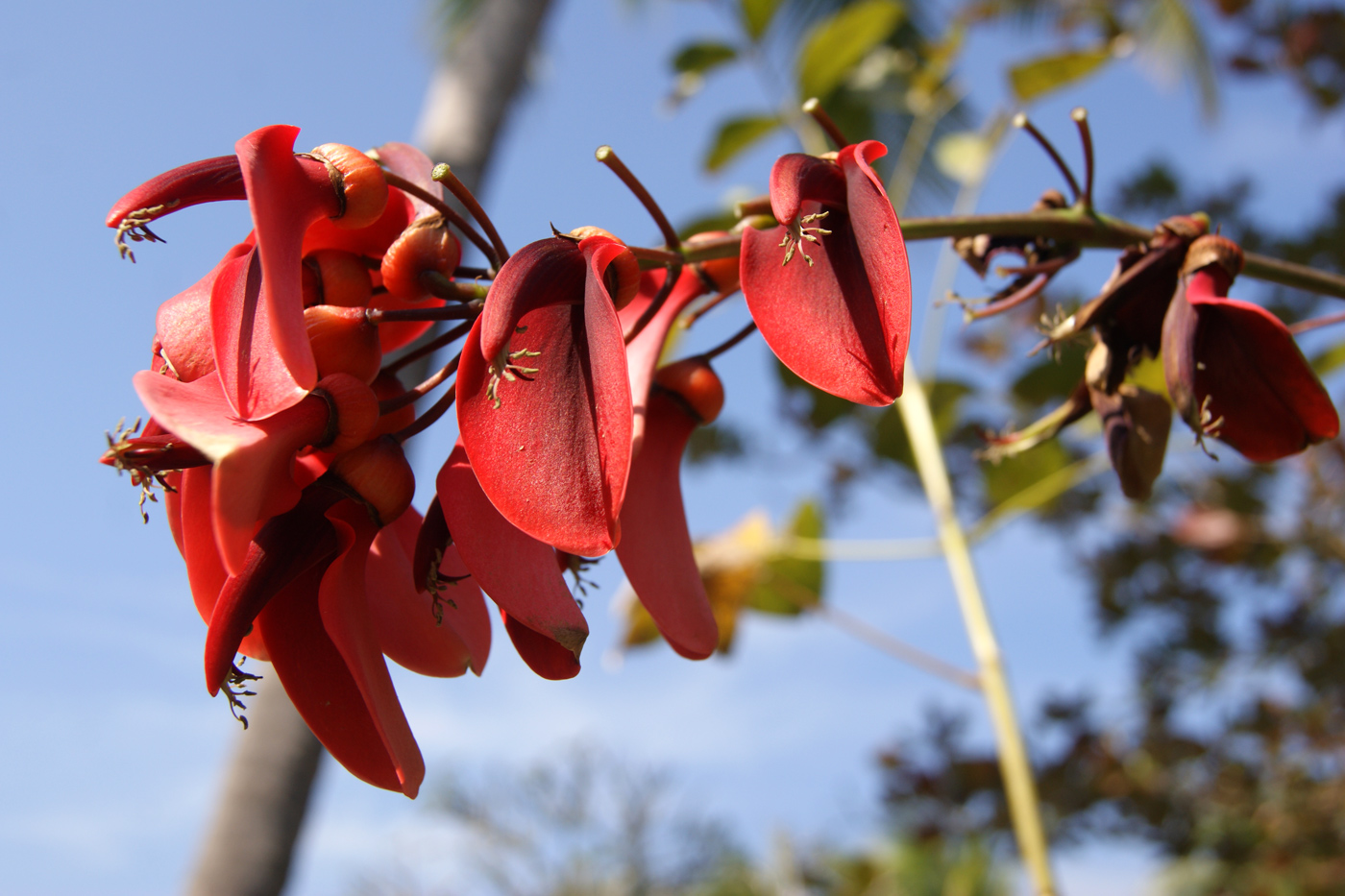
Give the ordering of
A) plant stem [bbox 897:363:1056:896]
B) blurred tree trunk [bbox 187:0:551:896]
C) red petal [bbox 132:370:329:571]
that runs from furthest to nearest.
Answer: blurred tree trunk [bbox 187:0:551:896], plant stem [bbox 897:363:1056:896], red petal [bbox 132:370:329:571]

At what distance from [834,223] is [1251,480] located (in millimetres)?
3007

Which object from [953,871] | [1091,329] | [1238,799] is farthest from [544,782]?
[1091,329]

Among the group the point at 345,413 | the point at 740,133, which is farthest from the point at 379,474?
the point at 740,133

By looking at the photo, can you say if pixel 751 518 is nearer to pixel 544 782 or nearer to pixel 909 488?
pixel 909 488

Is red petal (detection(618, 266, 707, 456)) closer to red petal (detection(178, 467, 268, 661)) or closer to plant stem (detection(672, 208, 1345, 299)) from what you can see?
plant stem (detection(672, 208, 1345, 299))

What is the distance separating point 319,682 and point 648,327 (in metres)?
→ 0.20

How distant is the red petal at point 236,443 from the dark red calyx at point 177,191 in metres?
0.09

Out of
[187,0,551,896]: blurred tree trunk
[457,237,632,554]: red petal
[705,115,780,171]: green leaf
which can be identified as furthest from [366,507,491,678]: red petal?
[705,115,780,171]: green leaf

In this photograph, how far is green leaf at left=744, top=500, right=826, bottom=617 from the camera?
5.59 feet

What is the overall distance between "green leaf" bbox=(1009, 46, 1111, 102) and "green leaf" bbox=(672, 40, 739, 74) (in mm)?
580

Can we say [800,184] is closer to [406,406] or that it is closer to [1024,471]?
[406,406]

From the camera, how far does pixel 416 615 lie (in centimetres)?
41

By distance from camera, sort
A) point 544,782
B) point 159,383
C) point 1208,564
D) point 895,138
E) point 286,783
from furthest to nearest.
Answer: point 544,782, point 1208,564, point 895,138, point 286,783, point 159,383

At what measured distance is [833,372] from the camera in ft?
1.14
